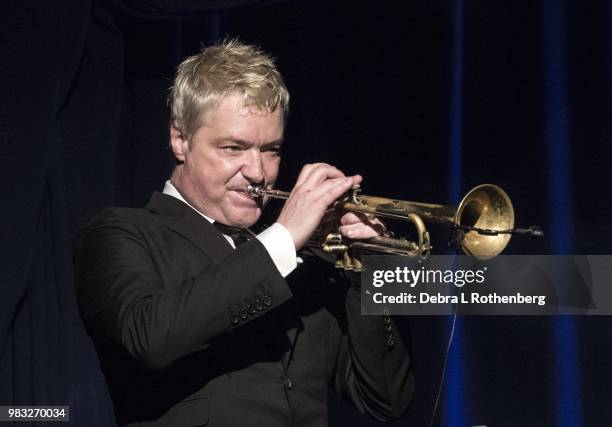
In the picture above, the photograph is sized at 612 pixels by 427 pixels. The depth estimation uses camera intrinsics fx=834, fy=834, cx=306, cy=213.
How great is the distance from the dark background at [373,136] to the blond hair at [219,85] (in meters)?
1.07

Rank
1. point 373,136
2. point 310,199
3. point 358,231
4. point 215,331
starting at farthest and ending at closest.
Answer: point 373,136
point 358,231
point 310,199
point 215,331

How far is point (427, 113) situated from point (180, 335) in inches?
71.1

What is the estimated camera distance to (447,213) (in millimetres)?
2072

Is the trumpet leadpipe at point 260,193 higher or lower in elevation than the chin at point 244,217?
higher

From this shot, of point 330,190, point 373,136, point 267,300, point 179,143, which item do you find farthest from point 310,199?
point 373,136

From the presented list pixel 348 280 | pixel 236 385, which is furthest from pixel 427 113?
pixel 236 385

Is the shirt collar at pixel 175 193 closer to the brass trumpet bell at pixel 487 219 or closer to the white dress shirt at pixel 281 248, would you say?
the white dress shirt at pixel 281 248

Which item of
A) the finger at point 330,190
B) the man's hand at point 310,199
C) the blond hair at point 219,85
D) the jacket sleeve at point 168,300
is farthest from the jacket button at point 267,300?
the blond hair at point 219,85

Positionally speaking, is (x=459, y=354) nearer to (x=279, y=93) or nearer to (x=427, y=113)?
(x=427, y=113)

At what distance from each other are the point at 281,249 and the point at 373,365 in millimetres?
575

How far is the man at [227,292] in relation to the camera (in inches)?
68.3

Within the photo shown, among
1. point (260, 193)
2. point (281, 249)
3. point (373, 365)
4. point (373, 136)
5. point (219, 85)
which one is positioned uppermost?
point (373, 136)

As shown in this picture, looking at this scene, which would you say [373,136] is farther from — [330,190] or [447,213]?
[330,190]

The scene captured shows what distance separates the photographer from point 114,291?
5.89 feet
